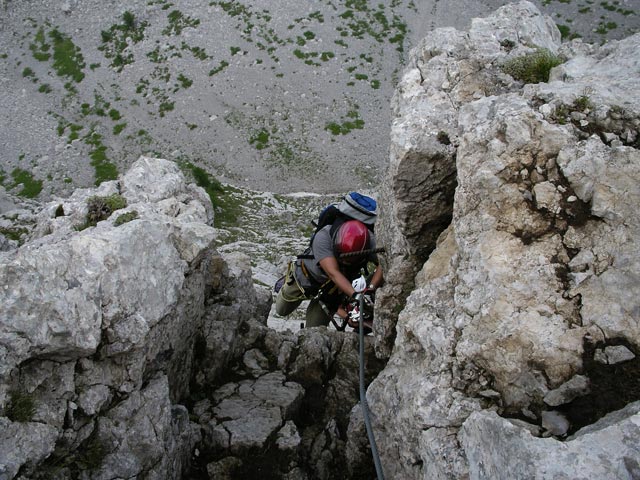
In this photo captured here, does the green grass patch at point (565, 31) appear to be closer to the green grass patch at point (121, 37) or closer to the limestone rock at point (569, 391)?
the green grass patch at point (121, 37)

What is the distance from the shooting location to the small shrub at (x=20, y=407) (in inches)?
332

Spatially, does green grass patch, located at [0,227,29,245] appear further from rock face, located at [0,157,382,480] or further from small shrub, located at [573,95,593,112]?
small shrub, located at [573,95,593,112]

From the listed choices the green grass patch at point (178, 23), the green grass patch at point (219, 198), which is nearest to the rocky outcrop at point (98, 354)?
Answer: the green grass patch at point (219, 198)

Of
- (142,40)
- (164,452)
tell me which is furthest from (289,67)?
(164,452)

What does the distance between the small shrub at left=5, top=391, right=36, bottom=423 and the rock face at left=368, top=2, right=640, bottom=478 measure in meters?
5.65

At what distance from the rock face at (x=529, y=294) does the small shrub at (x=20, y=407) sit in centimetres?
565

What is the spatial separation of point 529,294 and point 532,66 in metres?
5.67

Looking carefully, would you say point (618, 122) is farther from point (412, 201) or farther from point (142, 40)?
point (142, 40)

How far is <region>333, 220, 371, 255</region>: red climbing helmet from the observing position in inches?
510

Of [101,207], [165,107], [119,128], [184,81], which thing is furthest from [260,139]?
[101,207]

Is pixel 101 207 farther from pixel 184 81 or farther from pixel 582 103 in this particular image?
pixel 184 81

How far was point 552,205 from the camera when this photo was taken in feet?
24.5

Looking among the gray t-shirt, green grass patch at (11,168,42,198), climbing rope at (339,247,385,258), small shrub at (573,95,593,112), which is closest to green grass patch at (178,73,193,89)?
green grass patch at (11,168,42,198)

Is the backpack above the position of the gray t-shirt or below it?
above
